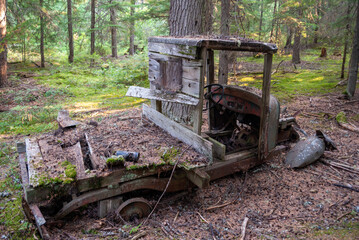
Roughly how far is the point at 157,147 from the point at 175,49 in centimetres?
165

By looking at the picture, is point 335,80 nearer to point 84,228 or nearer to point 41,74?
point 84,228

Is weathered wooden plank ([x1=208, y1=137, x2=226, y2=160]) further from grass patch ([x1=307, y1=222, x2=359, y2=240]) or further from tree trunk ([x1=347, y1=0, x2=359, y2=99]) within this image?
tree trunk ([x1=347, y1=0, x2=359, y2=99])

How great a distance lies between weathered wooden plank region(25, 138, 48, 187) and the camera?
9.72 feet

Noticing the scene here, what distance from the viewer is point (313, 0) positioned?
983 cm

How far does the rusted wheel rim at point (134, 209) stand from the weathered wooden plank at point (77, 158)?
69 centimetres

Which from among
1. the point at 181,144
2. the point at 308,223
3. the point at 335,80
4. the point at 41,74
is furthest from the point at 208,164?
the point at 41,74

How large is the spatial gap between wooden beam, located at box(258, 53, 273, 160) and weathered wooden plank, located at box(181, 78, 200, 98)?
1.28 metres

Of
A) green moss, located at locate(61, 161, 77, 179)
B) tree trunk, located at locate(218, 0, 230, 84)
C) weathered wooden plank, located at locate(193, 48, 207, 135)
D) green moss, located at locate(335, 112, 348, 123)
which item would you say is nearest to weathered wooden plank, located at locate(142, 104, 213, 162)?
weathered wooden plank, located at locate(193, 48, 207, 135)

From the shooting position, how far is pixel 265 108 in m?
4.42

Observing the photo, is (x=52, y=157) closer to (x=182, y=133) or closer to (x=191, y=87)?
(x=182, y=133)

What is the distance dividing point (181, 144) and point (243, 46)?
1.87 metres

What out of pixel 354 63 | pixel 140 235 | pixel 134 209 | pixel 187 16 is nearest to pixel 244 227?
pixel 140 235

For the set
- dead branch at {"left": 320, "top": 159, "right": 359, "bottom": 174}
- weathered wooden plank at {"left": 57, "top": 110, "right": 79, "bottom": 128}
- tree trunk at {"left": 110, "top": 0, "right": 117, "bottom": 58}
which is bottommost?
dead branch at {"left": 320, "top": 159, "right": 359, "bottom": 174}

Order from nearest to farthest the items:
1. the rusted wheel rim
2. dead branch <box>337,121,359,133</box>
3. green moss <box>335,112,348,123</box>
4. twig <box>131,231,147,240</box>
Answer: twig <box>131,231,147,240</box> < the rusted wheel rim < dead branch <box>337,121,359,133</box> < green moss <box>335,112,348,123</box>
